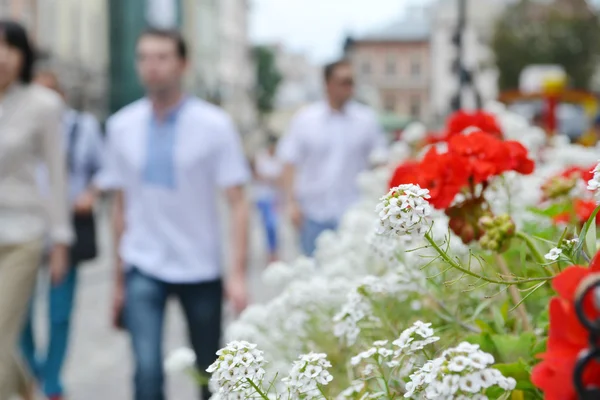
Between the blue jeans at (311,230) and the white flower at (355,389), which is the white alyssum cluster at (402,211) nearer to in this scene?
the white flower at (355,389)

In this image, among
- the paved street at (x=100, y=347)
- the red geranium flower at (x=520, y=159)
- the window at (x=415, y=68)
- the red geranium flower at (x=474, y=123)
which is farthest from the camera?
the window at (x=415, y=68)

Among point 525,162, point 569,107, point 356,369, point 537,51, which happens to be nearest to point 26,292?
point 356,369

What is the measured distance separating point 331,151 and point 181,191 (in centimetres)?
249

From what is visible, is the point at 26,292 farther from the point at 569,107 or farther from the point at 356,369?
the point at 569,107

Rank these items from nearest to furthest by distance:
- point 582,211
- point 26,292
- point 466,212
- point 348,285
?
point 466,212 < point 582,211 < point 348,285 < point 26,292

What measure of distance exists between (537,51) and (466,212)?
62.1 meters

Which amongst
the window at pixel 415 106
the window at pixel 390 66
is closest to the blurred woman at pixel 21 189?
the window at pixel 390 66

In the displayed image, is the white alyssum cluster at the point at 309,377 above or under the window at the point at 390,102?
above

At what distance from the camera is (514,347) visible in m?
2.02

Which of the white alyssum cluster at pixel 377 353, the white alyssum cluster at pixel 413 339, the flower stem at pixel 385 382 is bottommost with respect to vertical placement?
the flower stem at pixel 385 382

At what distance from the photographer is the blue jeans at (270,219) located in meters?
14.2

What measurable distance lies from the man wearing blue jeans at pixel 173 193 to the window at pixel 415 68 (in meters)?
105

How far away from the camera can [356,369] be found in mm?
2512

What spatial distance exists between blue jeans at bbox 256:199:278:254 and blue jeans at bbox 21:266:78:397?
7.60 m
